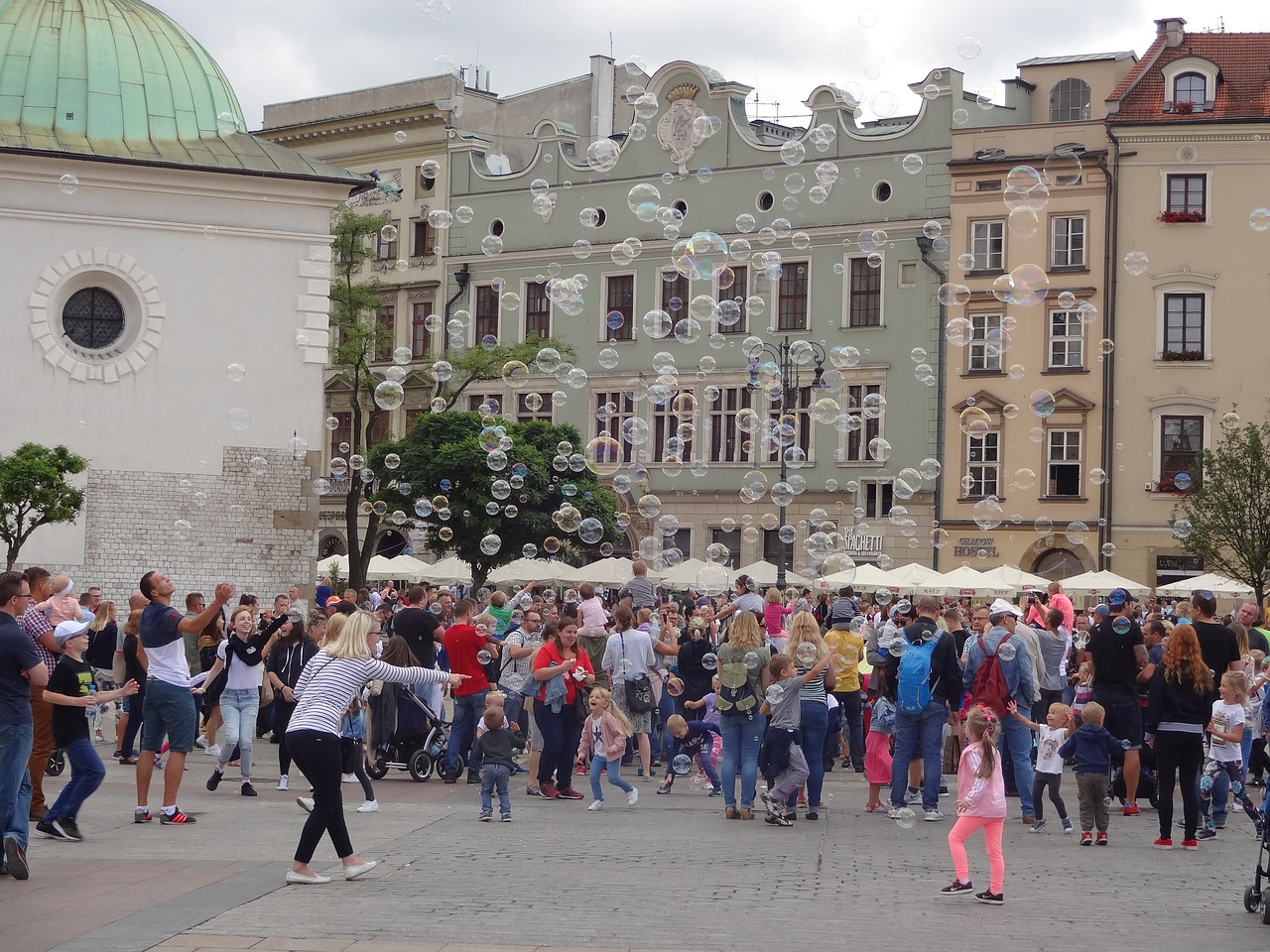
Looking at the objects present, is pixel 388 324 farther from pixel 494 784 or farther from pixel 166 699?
pixel 166 699

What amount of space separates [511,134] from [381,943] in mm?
51687

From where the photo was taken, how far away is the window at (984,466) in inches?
1780

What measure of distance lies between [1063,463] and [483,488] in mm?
14622

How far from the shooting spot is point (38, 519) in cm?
2422

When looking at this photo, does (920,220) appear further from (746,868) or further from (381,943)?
(381,943)

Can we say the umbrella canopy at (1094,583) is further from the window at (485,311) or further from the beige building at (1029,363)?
the window at (485,311)

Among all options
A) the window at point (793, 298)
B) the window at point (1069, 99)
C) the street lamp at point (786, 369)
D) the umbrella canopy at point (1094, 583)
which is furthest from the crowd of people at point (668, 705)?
the window at point (1069, 99)

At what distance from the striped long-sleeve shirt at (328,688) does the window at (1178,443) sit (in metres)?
36.1

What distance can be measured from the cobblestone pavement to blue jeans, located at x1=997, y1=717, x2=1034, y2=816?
0.53 metres

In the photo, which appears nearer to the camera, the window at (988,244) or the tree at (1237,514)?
the tree at (1237,514)

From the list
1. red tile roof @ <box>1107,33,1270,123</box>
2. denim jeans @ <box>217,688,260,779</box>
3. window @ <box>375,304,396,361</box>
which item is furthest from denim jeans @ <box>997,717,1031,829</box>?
window @ <box>375,304,396,361</box>

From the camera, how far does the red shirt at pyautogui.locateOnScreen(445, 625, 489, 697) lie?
50.5 ft

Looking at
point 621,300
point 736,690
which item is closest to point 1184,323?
point 621,300

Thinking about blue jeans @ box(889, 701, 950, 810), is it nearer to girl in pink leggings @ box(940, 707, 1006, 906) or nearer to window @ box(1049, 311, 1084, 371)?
girl in pink leggings @ box(940, 707, 1006, 906)
